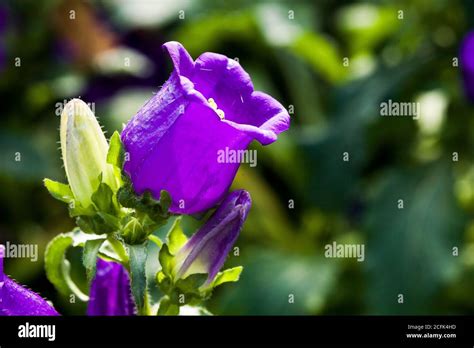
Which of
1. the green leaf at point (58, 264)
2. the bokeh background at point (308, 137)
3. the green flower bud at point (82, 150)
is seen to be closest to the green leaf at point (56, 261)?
the green leaf at point (58, 264)

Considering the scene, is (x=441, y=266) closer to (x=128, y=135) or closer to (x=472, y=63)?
(x=472, y=63)

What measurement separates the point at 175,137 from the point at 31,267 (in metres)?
2.86

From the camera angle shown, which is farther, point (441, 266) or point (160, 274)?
point (441, 266)

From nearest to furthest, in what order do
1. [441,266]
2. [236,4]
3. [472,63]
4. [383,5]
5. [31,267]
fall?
[472,63], [441,266], [31,267], [383,5], [236,4]

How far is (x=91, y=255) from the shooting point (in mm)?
1604

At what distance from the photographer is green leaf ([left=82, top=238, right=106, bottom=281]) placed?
1.57 meters

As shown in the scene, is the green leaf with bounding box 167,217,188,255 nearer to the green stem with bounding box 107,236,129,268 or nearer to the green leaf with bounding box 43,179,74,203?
the green stem with bounding box 107,236,129,268

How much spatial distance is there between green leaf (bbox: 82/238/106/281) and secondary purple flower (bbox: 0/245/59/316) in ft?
0.44

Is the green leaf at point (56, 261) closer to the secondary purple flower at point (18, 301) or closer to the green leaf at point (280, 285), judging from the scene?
the secondary purple flower at point (18, 301)

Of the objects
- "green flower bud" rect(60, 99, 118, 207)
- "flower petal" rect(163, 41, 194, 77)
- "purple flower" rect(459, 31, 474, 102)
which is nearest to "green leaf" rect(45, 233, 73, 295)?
"green flower bud" rect(60, 99, 118, 207)

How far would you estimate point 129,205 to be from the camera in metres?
1.66

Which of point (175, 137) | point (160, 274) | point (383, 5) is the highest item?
point (383, 5)

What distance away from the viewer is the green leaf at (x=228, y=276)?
170cm
